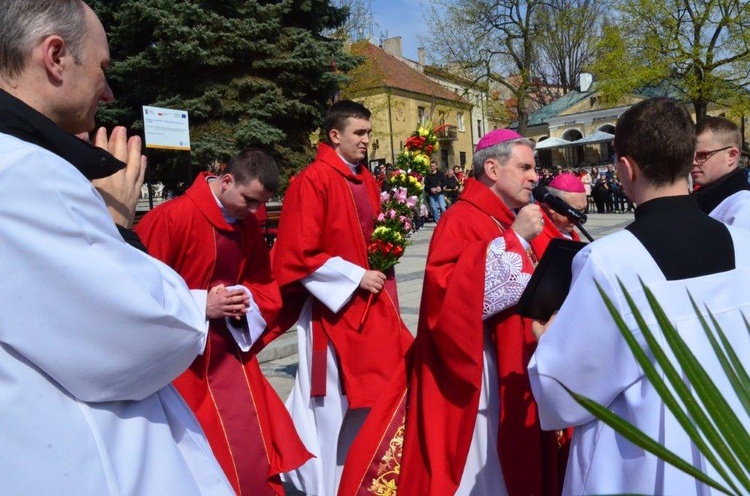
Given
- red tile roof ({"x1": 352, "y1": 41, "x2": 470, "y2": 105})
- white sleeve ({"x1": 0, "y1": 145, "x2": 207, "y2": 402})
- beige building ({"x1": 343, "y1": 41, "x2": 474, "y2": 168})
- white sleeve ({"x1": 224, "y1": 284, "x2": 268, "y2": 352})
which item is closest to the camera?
white sleeve ({"x1": 0, "y1": 145, "x2": 207, "y2": 402})

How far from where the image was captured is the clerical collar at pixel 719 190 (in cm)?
409

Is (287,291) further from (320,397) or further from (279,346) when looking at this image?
(279,346)

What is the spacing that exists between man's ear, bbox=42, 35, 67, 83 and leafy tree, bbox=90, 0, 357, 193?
53.8 ft

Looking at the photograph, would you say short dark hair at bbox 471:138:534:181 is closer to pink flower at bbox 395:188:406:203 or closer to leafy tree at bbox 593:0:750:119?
pink flower at bbox 395:188:406:203

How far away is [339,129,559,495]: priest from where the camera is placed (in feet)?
10.7

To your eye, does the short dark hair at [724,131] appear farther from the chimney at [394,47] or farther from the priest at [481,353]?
the chimney at [394,47]

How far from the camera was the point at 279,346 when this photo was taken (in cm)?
807

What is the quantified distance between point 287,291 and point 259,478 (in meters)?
1.18

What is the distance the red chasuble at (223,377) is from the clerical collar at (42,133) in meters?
2.49

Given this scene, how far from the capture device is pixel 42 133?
1.58 meters

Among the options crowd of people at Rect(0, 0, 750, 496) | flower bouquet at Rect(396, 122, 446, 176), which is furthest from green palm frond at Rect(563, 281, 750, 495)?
flower bouquet at Rect(396, 122, 446, 176)

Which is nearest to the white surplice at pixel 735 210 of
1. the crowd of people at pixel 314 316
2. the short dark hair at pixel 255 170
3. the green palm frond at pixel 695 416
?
the crowd of people at pixel 314 316

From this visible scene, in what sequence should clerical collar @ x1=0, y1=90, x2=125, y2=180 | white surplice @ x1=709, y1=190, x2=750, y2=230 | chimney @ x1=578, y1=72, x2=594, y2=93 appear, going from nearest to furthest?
1. clerical collar @ x1=0, y1=90, x2=125, y2=180
2. white surplice @ x1=709, y1=190, x2=750, y2=230
3. chimney @ x1=578, y1=72, x2=594, y2=93

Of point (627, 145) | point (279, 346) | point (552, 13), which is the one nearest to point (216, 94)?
point (279, 346)
